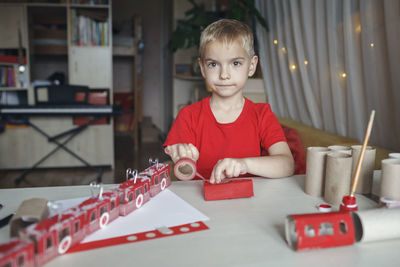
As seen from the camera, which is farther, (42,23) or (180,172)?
(42,23)

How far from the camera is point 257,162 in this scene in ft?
3.18

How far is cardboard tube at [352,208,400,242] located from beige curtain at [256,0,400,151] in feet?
3.34

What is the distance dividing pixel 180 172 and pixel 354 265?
467 millimetres

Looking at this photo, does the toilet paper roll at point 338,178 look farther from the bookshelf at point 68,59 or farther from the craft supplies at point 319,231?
the bookshelf at point 68,59

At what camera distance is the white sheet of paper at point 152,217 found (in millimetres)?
638

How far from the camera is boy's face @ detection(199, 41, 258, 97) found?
1.10m

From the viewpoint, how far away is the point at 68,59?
3568mm

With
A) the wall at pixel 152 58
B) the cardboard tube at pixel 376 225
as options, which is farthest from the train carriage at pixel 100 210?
the wall at pixel 152 58

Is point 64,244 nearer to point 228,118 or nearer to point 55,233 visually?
point 55,233

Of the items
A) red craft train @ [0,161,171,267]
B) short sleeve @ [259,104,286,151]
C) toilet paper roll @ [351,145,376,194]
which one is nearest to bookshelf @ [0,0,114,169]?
short sleeve @ [259,104,286,151]

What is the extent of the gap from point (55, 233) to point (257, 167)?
1.89 ft

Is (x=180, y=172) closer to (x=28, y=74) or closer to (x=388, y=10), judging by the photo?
(x=388, y=10)

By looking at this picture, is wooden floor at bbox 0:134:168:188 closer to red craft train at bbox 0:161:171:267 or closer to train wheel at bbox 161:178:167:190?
train wheel at bbox 161:178:167:190

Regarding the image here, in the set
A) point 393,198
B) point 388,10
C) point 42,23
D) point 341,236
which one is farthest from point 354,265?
point 42,23
